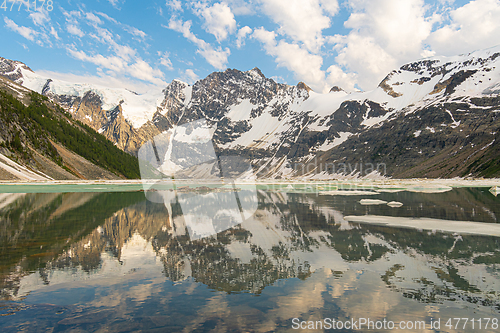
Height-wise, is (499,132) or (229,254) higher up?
(499,132)

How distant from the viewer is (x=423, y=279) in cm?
1491

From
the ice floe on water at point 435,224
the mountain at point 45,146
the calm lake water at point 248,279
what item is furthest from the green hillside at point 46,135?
the ice floe on water at point 435,224

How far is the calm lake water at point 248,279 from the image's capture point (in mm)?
10719

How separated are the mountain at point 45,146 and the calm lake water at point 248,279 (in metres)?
107

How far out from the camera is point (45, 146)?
12875 cm

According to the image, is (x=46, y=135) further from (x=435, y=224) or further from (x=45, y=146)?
(x=435, y=224)

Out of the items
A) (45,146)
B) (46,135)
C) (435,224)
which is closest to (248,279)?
(435,224)

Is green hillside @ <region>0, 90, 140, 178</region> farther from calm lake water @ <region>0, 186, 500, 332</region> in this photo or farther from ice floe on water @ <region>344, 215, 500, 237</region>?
ice floe on water @ <region>344, 215, 500, 237</region>

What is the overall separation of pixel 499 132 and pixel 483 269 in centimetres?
21256

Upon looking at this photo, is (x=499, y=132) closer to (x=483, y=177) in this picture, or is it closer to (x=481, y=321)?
(x=483, y=177)

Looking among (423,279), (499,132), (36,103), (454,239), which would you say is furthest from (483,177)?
(36,103)

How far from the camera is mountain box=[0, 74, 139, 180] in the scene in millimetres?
112688

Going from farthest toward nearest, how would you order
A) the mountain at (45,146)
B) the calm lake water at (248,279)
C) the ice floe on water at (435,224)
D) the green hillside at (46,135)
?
the green hillside at (46,135) < the mountain at (45,146) < the ice floe on water at (435,224) < the calm lake water at (248,279)

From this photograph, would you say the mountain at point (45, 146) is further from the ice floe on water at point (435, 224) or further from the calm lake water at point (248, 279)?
the ice floe on water at point (435, 224)
